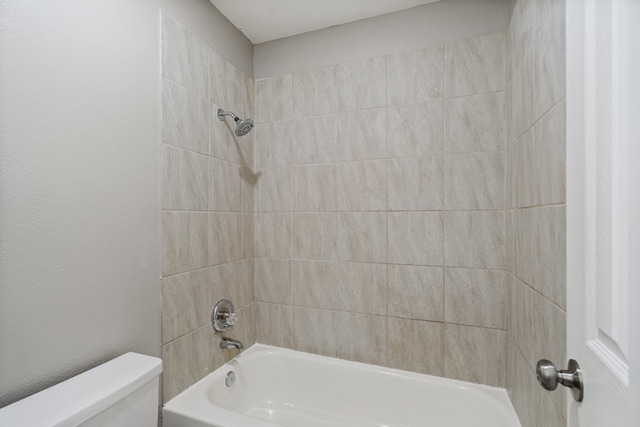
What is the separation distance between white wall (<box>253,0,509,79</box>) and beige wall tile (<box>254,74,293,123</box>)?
0.05 m

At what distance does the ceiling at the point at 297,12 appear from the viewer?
157 cm

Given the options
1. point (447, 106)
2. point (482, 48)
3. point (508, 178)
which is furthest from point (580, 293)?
point (482, 48)

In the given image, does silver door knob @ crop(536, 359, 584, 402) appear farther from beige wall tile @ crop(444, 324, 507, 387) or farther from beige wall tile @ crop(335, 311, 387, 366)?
beige wall tile @ crop(335, 311, 387, 366)

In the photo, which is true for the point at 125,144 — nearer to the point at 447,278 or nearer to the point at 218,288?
the point at 218,288

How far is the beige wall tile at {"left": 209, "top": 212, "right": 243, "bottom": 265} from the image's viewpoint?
61.9 inches

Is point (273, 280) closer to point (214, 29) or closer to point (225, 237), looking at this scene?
point (225, 237)

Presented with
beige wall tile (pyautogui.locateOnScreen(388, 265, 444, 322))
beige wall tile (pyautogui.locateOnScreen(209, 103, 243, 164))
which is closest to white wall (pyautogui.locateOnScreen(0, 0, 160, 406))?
beige wall tile (pyautogui.locateOnScreen(209, 103, 243, 164))

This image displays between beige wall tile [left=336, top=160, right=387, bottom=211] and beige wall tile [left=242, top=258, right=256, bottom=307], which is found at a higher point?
beige wall tile [left=336, top=160, right=387, bottom=211]


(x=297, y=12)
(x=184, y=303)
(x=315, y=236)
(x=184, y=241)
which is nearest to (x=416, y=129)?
(x=315, y=236)

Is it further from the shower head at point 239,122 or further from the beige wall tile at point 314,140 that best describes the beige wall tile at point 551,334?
the shower head at point 239,122

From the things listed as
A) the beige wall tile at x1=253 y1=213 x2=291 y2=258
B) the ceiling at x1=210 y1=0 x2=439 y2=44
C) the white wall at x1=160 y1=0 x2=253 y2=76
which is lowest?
the beige wall tile at x1=253 y1=213 x2=291 y2=258

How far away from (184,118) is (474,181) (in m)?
1.47

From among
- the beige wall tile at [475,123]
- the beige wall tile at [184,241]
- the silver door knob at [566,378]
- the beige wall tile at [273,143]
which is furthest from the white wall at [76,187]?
the beige wall tile at [475,123]

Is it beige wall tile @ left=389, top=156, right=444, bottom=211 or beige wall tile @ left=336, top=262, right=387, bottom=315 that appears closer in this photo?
beige wall tile @ left=389, top=156, right=444, bottom=211
